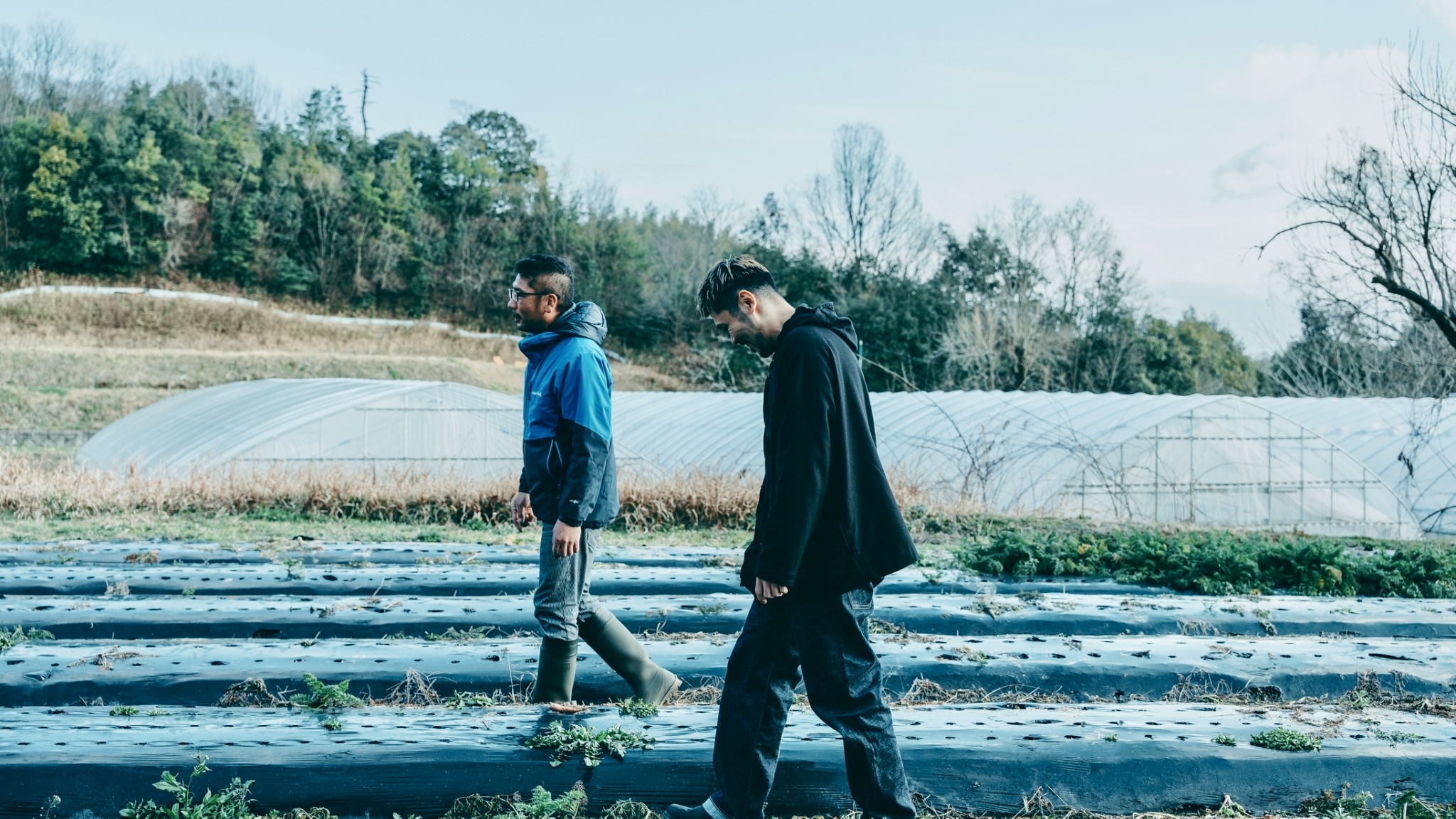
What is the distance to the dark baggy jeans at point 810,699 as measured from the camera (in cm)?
277

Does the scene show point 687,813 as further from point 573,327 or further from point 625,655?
point 573,327

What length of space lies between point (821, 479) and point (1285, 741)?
1806 mm

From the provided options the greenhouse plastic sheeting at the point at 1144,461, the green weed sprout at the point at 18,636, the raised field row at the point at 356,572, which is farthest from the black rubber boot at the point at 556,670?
the greenhouse plastic sheeting at the point at 1144,461

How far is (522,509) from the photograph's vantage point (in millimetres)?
3867

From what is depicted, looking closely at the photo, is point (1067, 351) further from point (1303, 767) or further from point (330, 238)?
point (1303, 767)

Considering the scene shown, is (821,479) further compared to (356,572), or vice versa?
(356,572)

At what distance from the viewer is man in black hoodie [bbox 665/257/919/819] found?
8.90 ft

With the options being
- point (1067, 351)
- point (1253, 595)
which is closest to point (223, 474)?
point (1253, 595)

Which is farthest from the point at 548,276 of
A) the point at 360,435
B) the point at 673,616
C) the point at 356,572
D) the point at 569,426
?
the point at 360,435

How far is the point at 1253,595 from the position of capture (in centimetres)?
623

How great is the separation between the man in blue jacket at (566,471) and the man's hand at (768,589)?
939 millimetres

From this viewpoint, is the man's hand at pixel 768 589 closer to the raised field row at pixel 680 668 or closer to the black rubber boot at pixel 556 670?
the black rubber boot at pixel 556 670

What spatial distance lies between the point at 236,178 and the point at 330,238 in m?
4.42

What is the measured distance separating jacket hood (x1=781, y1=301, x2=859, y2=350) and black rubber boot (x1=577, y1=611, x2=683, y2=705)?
1410 millimetres
